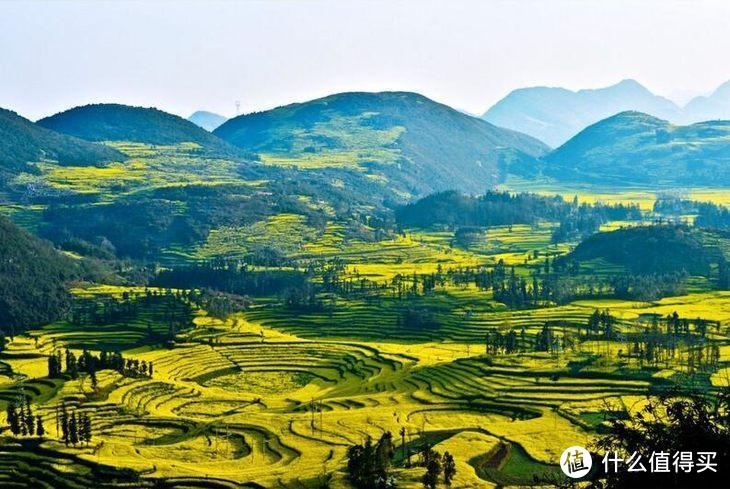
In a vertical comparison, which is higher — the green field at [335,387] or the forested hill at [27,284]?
the forested hill at [27,284]

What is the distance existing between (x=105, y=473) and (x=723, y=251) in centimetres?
15360

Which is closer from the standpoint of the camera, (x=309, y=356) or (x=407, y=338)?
(x=309, y=356)

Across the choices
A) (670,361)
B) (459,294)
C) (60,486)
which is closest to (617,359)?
(670,361)

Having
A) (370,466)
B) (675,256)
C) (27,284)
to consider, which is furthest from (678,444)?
(675,256)

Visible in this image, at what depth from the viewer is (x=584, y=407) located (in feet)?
308

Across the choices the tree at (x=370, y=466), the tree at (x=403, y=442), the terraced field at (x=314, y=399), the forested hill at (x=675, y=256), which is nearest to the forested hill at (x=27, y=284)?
the terraced field at (x=314, y=399)

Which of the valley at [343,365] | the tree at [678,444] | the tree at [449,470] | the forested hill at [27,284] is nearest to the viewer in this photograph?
the tree at [678,444]

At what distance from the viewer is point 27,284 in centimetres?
17812

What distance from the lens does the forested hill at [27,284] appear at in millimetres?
166125

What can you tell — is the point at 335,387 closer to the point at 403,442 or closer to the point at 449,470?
the point at 403,442

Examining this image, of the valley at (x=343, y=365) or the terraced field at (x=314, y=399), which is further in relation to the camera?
the valley at (x=343, y=365)

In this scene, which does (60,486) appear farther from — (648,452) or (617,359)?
(617,359)

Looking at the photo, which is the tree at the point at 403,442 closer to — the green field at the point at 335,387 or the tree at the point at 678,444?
the green field at the point at 335,387

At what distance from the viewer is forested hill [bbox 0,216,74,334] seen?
545 feet
